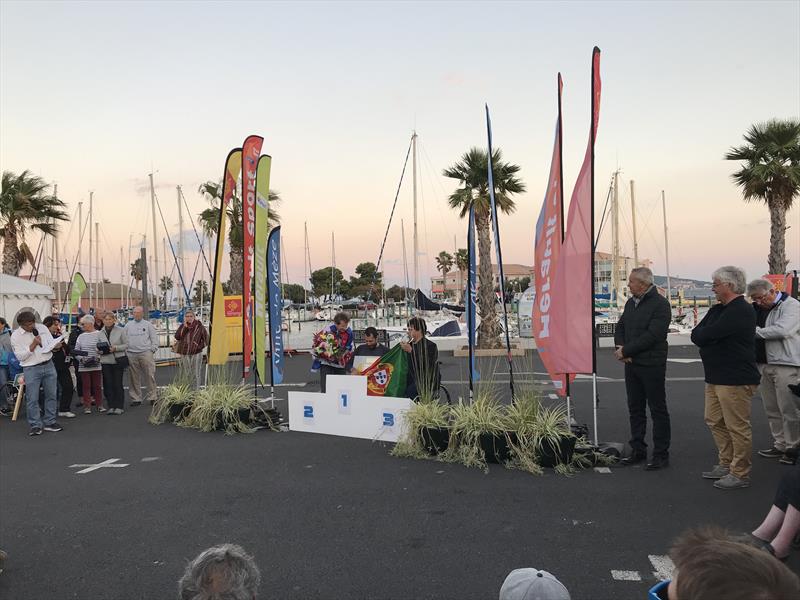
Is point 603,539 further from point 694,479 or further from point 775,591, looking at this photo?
point 775,591

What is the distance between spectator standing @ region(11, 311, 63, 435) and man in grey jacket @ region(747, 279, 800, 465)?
29.9ft

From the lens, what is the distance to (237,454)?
696 cm

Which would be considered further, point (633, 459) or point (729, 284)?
point (633, 459)

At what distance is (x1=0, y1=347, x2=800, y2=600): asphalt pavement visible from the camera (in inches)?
145

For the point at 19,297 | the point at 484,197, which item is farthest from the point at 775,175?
the point at 19,297

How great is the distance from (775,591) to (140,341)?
1107 cm

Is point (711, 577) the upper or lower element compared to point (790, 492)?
upper

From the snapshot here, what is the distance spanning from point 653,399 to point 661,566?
2.29m

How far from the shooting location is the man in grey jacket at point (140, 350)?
34.9 feet

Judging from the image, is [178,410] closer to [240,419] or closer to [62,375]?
[240,419]

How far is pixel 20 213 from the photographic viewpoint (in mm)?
20203

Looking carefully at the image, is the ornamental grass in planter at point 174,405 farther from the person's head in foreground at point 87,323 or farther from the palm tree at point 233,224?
the palm tree at point 233,224

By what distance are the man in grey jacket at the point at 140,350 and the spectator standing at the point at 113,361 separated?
0.12 m

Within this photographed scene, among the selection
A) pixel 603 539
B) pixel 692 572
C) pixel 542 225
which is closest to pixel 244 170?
pixel 542 225
